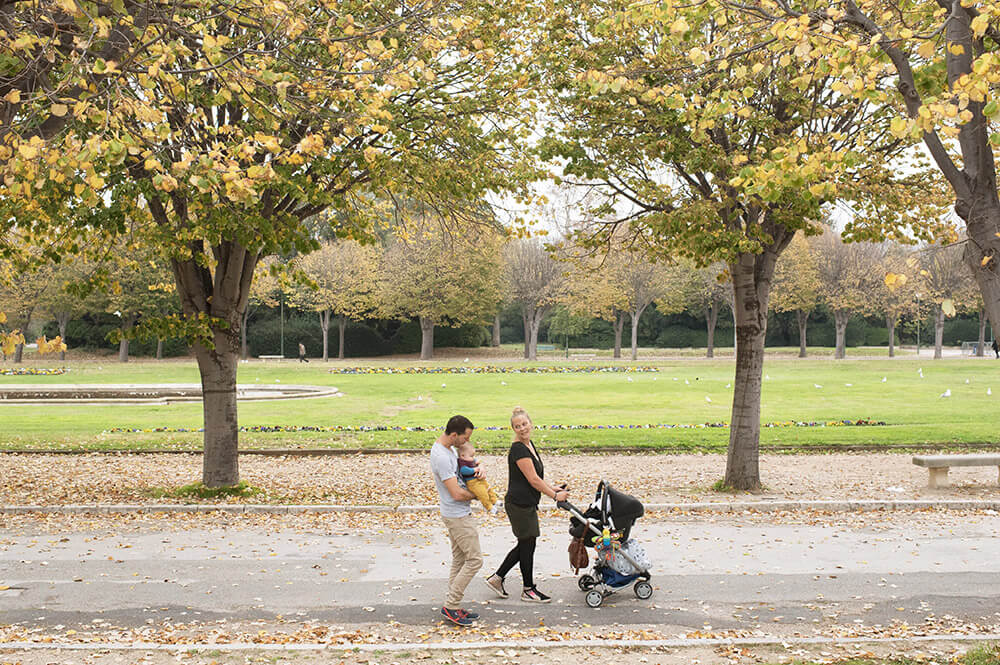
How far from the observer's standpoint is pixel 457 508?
6930 millimetres

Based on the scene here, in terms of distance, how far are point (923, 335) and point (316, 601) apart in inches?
3131

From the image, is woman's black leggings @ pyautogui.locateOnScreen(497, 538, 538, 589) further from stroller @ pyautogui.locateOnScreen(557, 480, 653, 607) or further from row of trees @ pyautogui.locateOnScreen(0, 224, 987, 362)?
row of trees @ pyautogui.locateOnScreen(0, 224, 987, 362)

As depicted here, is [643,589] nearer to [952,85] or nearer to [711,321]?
[952,85]

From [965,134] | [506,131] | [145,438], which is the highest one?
[506,131]

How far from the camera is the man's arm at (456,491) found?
22.5ft

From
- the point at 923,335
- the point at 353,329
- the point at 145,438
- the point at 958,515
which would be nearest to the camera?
the point at 958,515

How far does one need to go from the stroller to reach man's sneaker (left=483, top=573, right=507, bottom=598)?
0.68 metres

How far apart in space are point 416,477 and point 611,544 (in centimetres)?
727

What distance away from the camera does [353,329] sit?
6425cm

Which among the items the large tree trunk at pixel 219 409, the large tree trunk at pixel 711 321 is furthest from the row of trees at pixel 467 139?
the large tree trunk at pixel 711 321

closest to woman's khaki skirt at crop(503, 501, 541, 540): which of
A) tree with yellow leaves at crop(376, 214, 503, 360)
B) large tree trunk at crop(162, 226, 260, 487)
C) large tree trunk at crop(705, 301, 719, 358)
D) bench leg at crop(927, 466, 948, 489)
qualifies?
large tree trunk at crop(162, 226, 260, 487)

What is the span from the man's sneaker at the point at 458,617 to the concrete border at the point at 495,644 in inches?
18.0

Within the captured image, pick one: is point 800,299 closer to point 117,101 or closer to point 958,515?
point 958,515

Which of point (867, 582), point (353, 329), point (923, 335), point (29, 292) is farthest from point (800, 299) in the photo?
point (867, 582)
